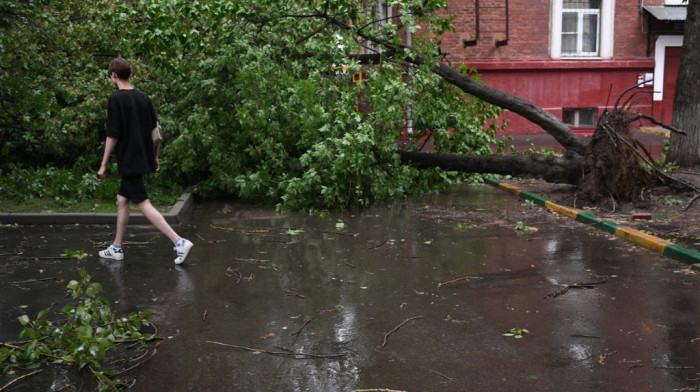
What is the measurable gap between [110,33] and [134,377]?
9677 millimetres

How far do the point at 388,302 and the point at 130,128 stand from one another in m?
3.10

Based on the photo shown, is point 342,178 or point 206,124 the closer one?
point 342,178

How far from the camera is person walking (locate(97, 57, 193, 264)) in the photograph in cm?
656

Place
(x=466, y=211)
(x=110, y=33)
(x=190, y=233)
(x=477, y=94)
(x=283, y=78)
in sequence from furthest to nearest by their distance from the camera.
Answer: (x=110, y=33)
(x=477, y=94)
(x=283, y=78)
(x=466, y=211)
(x=190, y=233)

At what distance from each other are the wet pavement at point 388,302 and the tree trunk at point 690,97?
3.68 metres

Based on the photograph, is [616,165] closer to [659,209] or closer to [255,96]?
[659,209]

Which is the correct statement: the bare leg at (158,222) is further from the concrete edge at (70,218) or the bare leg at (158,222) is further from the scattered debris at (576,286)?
the scattered debris at (576,286)

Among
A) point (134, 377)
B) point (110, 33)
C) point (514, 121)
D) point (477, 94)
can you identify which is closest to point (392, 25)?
point (477, 94)

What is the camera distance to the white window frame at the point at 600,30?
19297 millimetres

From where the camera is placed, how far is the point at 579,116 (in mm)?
19984

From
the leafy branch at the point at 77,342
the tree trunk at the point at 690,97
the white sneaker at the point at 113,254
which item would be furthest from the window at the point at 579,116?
the leafy branch at the point at 77,342

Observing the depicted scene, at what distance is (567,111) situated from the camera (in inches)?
784

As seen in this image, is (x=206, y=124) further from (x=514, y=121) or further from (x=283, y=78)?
(x=514, y=121)

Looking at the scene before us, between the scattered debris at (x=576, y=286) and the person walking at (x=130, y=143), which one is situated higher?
the person walking at (x=130, y=143)
